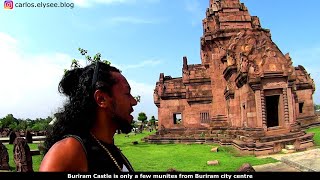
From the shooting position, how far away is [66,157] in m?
1.69

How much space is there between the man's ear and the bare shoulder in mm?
299

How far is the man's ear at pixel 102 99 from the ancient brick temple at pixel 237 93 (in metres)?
14.0

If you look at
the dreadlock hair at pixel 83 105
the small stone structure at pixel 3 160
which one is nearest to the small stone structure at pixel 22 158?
the small stone structure at pixel 3 160

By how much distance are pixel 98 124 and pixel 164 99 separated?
26.0 meters

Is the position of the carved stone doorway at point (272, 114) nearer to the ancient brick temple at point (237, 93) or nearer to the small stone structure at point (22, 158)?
the ancient brick temple at point (237, 93)

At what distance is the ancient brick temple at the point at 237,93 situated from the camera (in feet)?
53.6

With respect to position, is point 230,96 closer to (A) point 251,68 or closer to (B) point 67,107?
(A) point 251,68

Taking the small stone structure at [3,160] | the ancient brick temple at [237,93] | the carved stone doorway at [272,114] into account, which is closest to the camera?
the small stone structure at [3,160]

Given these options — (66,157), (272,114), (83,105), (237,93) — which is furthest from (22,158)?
(272,114)

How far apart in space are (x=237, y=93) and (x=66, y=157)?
61.9 ft

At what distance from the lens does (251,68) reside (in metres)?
16.6

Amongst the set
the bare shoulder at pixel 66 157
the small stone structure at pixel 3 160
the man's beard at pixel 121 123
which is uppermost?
the man's beard at pixel 121 123

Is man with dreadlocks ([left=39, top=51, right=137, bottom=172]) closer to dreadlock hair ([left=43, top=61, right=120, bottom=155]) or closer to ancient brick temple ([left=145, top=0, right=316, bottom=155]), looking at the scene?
dreadlock hair ([left=43, top=61, right=120, bottom=155])

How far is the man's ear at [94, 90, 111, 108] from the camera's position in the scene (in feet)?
6.63
